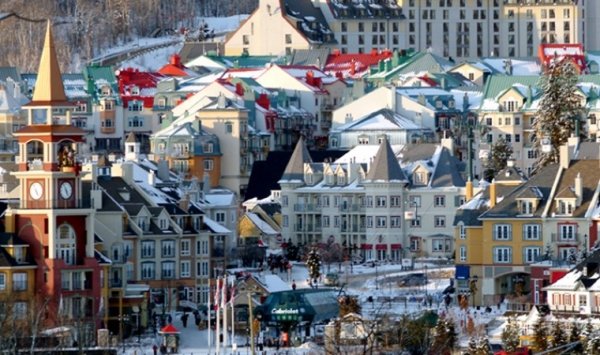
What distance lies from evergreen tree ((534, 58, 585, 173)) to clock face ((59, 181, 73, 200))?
42967mm

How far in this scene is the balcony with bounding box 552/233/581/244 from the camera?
116625mm

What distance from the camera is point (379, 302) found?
372 feet

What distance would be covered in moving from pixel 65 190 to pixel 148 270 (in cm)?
961

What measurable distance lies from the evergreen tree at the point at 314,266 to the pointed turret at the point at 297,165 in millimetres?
18874

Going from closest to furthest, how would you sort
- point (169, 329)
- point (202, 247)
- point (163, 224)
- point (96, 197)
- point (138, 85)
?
1. point (169, 329)
2. point (96, 197)
3. point (163, 224)
4. point (202, 247)
5. point (138, 85)

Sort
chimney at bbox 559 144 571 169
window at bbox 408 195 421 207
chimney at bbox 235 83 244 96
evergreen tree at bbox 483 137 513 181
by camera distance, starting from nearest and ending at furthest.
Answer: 1. chimney at bbox 559 144 571 169
2. window at bbox 408 195 421 207
3. evergreen tree at bbox 483 137 513 181
4. chimney at bbox 235 83 244 96

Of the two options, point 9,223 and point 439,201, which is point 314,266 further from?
point 439,201

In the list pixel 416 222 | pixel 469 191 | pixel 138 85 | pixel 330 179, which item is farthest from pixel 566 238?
pixel 138 85

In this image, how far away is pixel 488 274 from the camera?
117562 mm

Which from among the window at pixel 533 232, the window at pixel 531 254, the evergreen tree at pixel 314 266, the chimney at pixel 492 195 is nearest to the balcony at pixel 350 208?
the chimney at pixel 492 195

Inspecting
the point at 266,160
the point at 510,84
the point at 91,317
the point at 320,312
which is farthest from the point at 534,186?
the point at 510,84

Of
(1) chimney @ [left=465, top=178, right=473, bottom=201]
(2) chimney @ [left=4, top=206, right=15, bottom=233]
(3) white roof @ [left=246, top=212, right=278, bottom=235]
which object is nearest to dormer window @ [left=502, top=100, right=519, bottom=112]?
(3) white roof @ [left=246, top=212, right=278, bottom=235]

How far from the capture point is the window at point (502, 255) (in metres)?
118

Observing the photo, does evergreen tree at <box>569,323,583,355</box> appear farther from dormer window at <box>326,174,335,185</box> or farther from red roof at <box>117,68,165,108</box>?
red roof at <box>117,68,165,108</box>
